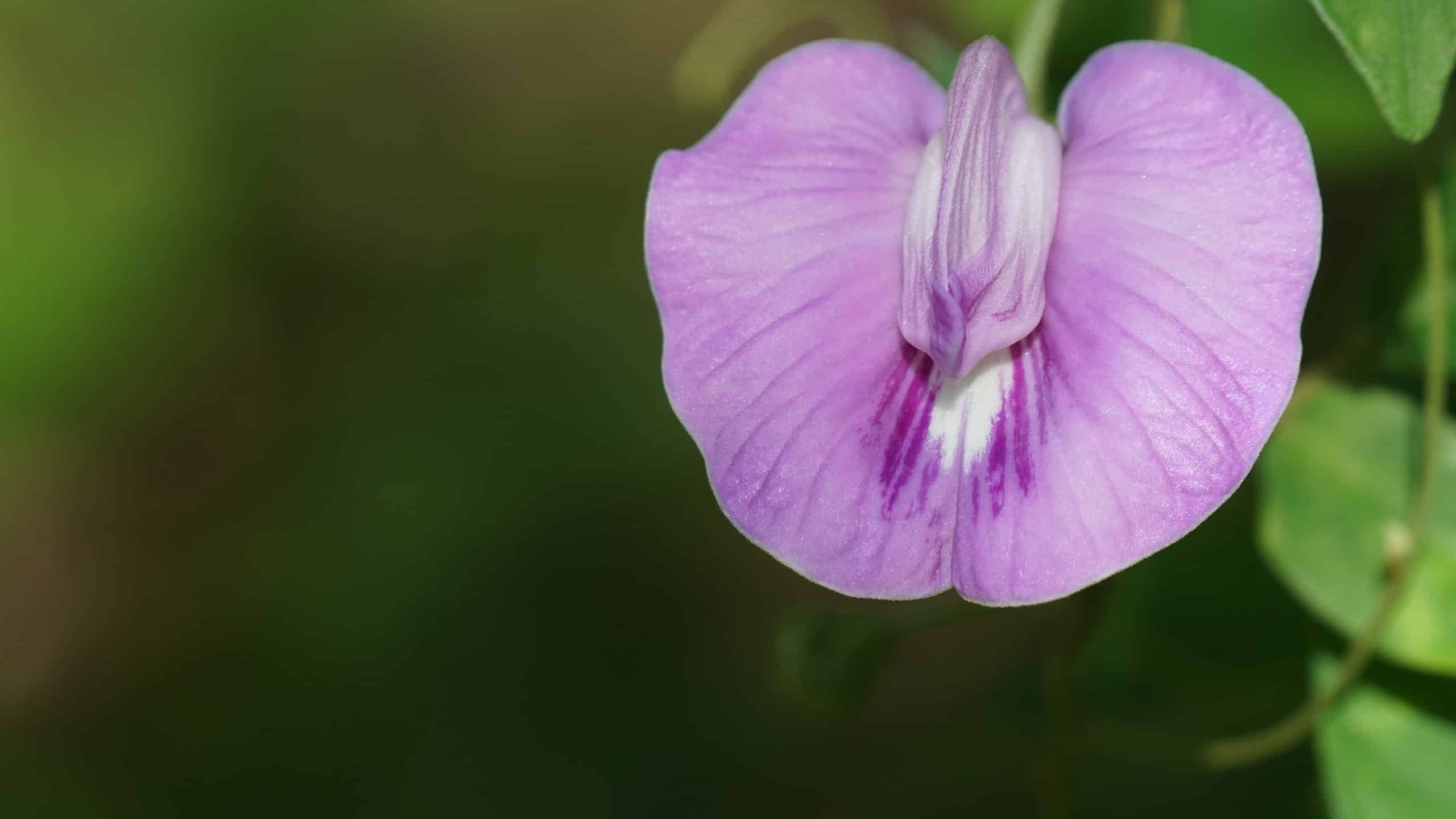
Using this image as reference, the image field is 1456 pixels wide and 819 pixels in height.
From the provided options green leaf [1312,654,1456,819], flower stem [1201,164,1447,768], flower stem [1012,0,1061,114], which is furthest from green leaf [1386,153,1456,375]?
flower stem [1012,0,1061,114]

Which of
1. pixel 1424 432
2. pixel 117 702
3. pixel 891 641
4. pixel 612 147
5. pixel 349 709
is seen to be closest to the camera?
pixel 1424 432

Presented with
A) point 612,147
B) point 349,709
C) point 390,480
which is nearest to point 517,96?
point 612,147

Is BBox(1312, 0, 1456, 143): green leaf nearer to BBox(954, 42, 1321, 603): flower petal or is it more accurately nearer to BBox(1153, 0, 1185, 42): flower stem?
BBox(954, 42, 1321, 603): flower petal

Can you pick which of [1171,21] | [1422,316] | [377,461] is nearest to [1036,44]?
[1171,21]

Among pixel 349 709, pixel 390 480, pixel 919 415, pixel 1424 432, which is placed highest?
pixel 919 415

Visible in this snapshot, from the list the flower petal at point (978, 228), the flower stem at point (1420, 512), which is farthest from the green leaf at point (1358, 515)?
the flower petal at point (978, 228)

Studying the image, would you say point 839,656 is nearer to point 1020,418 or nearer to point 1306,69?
point 1020,418

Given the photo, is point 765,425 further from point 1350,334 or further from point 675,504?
point 675,504
